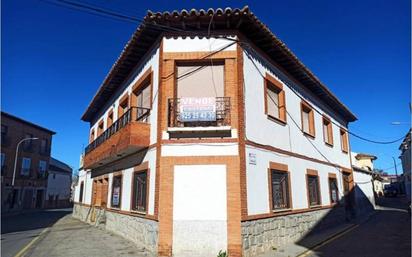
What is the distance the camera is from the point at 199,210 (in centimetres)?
813

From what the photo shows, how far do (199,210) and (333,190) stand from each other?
31.4 ft

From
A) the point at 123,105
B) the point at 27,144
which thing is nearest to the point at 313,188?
the point at 123,105

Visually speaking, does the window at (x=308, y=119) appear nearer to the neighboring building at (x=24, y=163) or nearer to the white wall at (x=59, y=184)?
the neighboring building at (x=24, y=163)

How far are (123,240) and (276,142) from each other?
20.9ft

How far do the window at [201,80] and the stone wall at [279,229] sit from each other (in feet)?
12.8

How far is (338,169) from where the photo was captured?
53.7 ft

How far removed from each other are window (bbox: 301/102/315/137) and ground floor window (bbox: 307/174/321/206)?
1.89 m

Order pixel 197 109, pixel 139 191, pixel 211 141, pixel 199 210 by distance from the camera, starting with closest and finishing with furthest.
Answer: pixel 199 210 → pixel 211 141 → pixel 197 109 → pixel 139 191

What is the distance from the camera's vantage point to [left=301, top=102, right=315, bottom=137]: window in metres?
13.4

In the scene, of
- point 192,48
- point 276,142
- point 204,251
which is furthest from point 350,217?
point 192,48

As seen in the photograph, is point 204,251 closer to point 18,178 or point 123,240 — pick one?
point 123,240

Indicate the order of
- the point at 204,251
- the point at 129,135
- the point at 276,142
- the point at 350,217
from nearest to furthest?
the point at 204,251 < the point at 129,135 < the point at 276,142 < the point at 350,217

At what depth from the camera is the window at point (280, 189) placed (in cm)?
→ 1001

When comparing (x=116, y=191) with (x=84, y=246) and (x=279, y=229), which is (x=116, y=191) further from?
(x=279, y=229)
